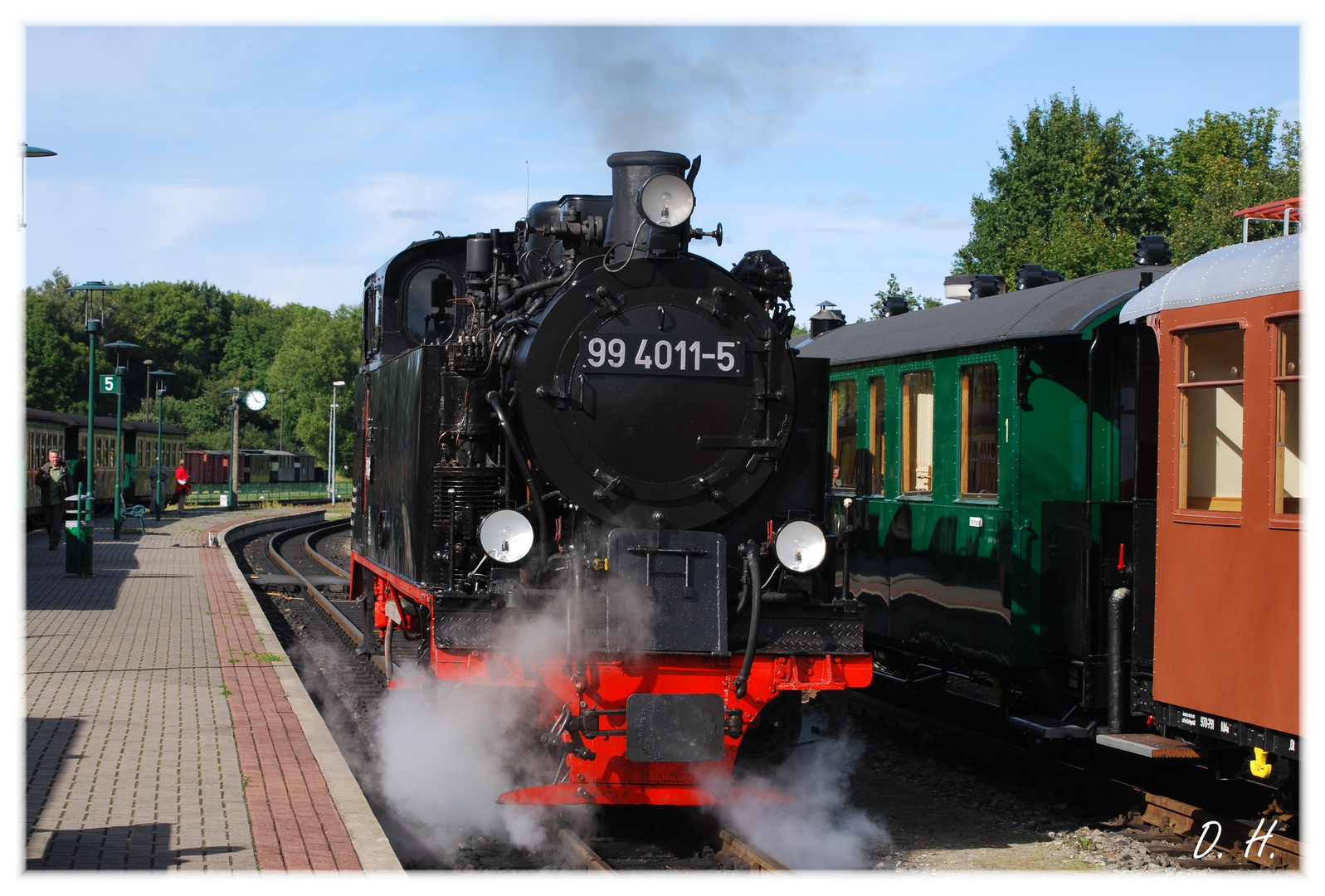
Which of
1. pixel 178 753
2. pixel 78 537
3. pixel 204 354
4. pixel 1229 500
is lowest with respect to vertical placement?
pixel 178 753

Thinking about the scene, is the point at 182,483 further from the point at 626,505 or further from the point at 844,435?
the point at 626,505

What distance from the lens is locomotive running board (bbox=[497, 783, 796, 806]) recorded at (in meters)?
5.69

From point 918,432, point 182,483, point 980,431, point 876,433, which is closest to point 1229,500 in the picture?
point 980,431

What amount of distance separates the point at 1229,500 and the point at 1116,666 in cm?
121

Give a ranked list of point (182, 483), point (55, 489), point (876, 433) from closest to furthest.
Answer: point (876, 433), point (55, 489), point (182, 483)

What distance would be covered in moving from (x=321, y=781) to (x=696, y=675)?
1.93m

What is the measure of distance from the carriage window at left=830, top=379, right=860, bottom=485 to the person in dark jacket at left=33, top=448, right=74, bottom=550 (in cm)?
1223

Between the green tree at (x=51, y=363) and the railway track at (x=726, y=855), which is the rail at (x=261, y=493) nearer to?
the green tree at (x=51, y=363)

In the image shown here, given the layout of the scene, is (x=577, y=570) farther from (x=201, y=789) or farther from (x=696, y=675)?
(x=201, y=789)

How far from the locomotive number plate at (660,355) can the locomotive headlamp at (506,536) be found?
823 mm

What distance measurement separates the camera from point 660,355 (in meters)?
6.29

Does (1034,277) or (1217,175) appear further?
(1217,175)

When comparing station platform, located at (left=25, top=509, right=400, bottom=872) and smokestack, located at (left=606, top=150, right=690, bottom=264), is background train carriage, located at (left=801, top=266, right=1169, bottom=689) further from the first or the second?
station platform, located at (left=25, top=509, right=400, bottom=872)

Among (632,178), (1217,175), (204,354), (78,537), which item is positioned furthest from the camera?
(204,354)
